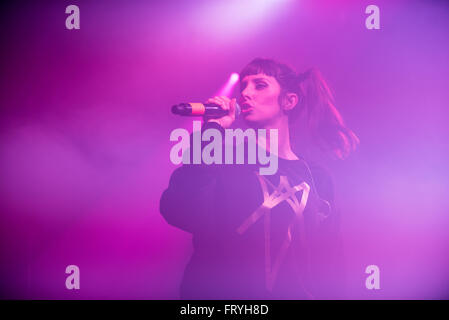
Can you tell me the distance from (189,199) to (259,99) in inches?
29.9

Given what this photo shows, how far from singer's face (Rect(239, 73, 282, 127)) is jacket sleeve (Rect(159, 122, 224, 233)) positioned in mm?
214

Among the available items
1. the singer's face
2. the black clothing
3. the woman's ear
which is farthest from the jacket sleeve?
the woman's ear

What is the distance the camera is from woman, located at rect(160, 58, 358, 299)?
8.63 ft

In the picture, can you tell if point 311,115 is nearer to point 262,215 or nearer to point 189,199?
point 262,215

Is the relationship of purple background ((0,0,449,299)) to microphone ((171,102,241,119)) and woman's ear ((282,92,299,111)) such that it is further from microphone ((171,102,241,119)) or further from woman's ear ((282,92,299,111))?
woman's ear ((282,92,299,111))

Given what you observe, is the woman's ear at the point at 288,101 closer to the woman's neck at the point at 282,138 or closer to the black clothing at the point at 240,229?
the woman's neck at the point at 282,138

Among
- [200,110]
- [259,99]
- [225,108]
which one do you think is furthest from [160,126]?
[259,99]

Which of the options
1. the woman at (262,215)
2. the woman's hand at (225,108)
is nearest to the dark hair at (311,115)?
the woman at (262,215)

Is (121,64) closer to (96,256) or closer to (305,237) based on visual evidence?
(96,256)

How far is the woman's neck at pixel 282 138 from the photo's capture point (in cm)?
267

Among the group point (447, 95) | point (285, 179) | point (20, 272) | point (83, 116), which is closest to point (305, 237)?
point (285, 179)

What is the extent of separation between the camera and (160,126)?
8.66ft

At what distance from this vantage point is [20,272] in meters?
2.62

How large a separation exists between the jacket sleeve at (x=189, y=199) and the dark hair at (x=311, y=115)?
472 millimetres
